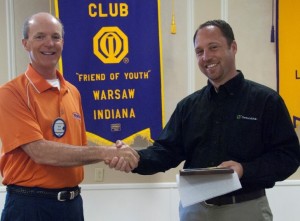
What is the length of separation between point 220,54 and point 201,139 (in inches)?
16.2

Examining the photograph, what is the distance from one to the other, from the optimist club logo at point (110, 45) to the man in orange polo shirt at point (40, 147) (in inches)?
43.8

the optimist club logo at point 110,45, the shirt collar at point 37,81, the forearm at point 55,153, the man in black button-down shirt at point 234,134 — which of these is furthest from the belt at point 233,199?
the optimist club logo at point 110,45

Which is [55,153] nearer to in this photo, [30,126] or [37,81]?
[30,126]

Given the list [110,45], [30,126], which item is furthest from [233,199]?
[110,45]

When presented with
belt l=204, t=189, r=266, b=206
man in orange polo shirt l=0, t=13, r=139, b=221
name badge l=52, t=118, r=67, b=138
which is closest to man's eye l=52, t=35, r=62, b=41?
man in orange polo shirt l=0, t=13, r=139, b=221

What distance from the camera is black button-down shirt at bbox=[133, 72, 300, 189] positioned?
159 cm

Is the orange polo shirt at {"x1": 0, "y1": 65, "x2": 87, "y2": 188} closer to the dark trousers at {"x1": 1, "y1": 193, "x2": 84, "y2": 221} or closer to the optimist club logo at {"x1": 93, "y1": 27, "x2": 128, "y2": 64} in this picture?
the dark trousers at {"x1": 1, "y1": 193, "x2": 84, "y2": 221}

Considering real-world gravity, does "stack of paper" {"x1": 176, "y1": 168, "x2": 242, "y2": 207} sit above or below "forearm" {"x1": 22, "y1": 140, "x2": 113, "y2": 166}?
below

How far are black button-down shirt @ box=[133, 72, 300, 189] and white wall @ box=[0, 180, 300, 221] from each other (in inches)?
57.6

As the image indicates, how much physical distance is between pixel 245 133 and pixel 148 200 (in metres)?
1.78

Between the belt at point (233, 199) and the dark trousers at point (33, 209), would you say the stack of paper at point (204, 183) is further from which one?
the dark trousers at point (33, 209)

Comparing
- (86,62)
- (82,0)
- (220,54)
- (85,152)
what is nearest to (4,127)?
(85,152)

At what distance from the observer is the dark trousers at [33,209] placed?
1711 mm

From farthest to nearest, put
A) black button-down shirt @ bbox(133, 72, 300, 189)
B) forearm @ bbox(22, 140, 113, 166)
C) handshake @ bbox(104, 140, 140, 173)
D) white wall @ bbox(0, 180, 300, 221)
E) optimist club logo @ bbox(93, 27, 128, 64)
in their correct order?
1. white wall @ bbox(0, 180, 300, 221)
2. optimist club logo @ bbox(93, 27, 128, 64)
3. handshake @ bbox(104, 140, 140, 173)
4. forearm @ bbox(22, 140, 113, 166)
5. black button-down shirt @ bbox(133, 72, 300, 189)
